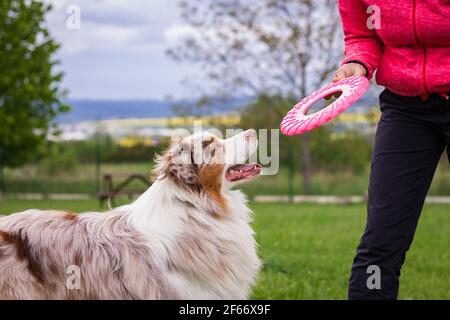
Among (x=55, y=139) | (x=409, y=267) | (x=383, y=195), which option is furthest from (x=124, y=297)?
(x=55, y=139)

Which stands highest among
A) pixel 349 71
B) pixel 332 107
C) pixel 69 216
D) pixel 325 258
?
pixel 349 71

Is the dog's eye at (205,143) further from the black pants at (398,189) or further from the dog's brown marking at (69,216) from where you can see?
the black pants at (398,189)

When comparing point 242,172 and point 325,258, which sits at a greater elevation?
point 242,172

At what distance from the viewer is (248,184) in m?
22.6

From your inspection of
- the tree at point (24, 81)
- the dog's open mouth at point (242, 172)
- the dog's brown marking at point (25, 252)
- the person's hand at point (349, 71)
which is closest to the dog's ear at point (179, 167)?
the dog's open mouth at point (242, 172)

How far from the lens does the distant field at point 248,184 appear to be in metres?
22.7

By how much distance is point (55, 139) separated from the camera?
25.6 metres

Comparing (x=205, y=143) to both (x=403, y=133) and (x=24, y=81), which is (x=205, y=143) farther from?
(x=24, y=81)

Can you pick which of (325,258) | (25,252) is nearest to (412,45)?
(25,252)

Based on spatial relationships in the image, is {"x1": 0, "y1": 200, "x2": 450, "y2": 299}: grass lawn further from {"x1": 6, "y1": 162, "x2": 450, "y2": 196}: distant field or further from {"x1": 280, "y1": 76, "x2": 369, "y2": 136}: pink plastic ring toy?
{"x1": 6, "y1": 162, "x2": 450, "y2": 196}: distant field

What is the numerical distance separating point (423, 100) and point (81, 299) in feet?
7.05

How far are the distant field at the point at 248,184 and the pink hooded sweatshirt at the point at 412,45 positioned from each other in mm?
18791

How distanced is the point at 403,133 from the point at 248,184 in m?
18.9
